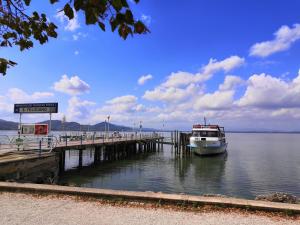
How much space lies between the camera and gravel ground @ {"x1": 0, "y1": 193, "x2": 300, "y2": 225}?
22.1 ft

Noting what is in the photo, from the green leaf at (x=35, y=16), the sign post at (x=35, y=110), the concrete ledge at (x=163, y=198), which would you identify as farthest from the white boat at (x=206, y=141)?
the green leaf at (x=35, y=16)

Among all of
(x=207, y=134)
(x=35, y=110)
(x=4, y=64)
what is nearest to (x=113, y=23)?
(x=4, y=64)

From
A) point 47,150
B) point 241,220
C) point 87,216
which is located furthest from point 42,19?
point 47,150

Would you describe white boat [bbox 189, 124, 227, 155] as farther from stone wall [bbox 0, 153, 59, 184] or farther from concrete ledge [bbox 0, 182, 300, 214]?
concrete ledge [bbox 0, 182, 300, 214]

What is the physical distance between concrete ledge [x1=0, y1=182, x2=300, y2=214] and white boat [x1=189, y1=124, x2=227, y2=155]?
118 ft

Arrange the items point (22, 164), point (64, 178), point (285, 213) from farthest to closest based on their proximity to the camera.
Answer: point (64, 178)
point (22, 164)
point (285, 213)

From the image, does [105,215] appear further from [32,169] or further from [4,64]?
[32,169]

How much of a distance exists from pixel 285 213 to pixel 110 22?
20.7ft

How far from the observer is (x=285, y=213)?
24.1ft

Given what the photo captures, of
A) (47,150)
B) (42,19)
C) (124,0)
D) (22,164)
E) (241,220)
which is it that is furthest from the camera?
(47,150)

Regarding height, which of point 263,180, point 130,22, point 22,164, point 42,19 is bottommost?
point 263,180

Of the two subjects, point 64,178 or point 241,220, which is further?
point 64,178

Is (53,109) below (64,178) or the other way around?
the other way around

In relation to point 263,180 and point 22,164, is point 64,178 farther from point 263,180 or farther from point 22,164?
point 263,180
